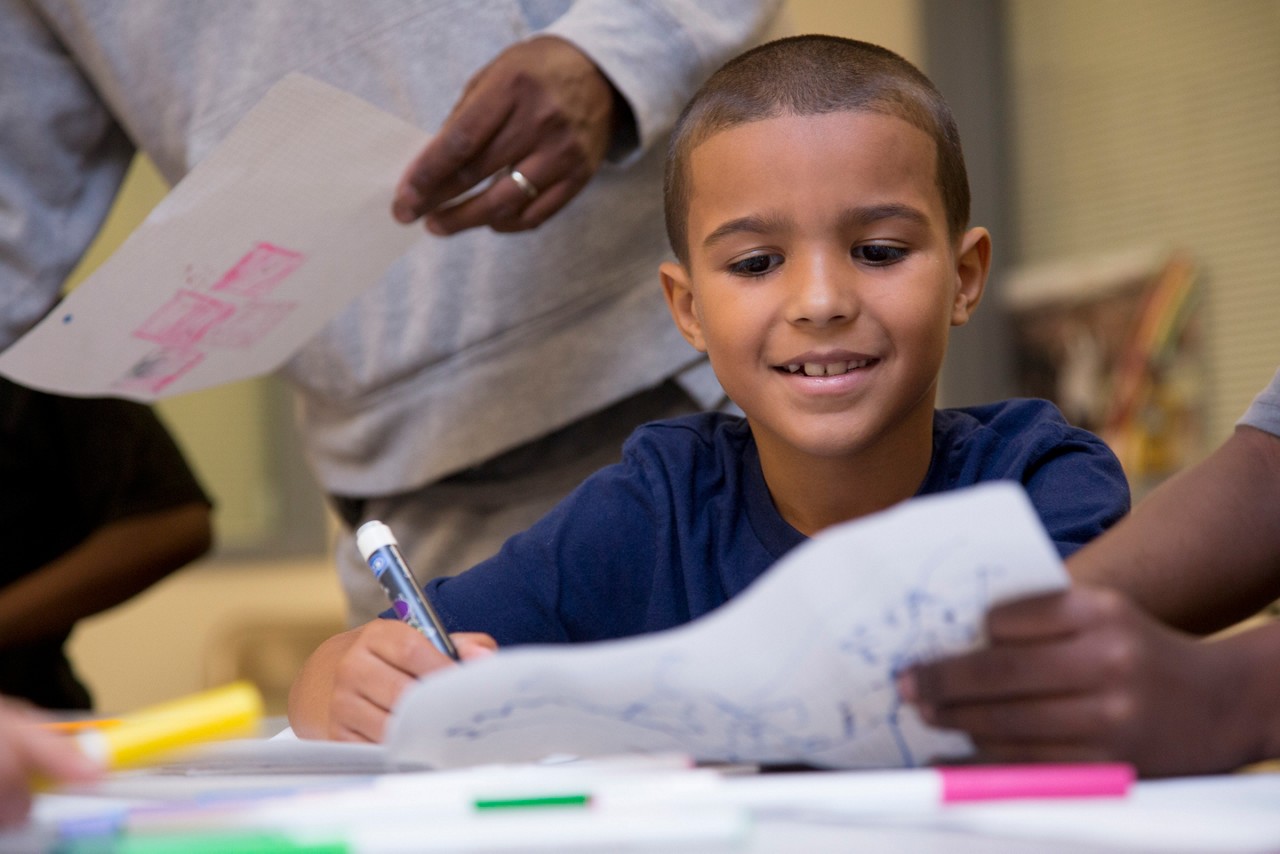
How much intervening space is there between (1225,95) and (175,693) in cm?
249

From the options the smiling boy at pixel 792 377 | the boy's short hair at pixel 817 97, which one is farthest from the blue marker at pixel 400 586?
the boy's short hair at pixel 817 97

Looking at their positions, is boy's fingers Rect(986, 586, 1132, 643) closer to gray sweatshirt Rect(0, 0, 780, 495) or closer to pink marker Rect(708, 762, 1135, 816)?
pink marker Rect(708, 762, 1135, 816)

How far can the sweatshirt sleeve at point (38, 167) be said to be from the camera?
3.62ft

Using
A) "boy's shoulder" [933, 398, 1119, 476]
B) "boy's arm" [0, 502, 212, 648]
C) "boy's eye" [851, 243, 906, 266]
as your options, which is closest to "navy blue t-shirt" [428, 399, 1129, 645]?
"boy's shoulder" [933, 398, 1119, 476]

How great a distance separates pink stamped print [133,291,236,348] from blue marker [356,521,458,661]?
311 mm

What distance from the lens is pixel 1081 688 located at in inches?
17.0

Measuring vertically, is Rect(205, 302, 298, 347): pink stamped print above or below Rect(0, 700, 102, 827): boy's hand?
above

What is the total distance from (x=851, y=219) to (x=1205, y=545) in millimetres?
294

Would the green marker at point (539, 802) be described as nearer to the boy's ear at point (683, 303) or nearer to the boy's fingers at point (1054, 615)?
the boy's fingers at point (1054, 615)

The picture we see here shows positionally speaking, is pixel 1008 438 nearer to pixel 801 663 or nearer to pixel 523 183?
pixel 523 183

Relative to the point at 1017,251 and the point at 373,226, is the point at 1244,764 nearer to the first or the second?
the point at 373,226

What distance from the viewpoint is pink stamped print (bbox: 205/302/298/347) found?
37.7 inches

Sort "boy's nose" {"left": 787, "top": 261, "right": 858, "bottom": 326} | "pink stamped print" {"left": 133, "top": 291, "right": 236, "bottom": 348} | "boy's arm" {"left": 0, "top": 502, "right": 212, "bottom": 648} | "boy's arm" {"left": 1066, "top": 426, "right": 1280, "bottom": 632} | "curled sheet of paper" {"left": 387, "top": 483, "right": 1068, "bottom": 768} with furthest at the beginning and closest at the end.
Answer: "boy's arm" {"left": 0, "top": 502, "right": 212, "bottom": 648}, "pink stamped print" {"left": 133, "top": 291, "right": 236, "bottom": 348}, "boy's nose" {"left": 787, "top": 261, "right": 858, "bottom": 326}, "boy's arm" {"left": 1066, "top": 426, "right": 1280, "bottom": 632}, "curled sheet of paper" {"left": 387, "top": 483, "right": 1068, "bottom": 768}

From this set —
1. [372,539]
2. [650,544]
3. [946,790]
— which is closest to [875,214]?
[650,544]
